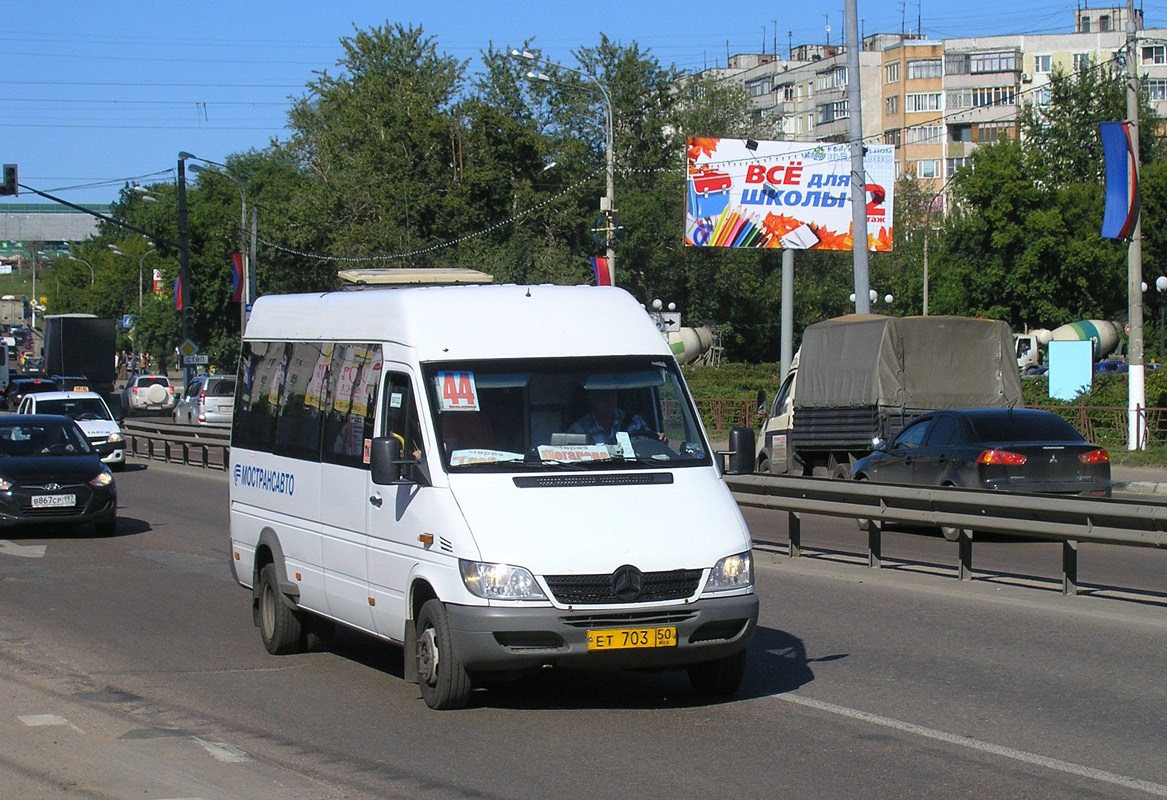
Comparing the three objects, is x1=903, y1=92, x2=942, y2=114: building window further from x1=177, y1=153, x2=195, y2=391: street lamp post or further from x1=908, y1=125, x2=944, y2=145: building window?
x1=177, y1=153, x2=195, y2=391: street lamp post

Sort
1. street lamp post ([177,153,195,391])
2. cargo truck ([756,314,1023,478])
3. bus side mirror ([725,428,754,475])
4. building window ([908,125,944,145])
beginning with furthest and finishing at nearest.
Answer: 1. building window ([908,125,944,145])
2. street lamp post ([177,153,195,391])
3. cargo truck ([756,314,1023,478])
4. bus side mirror ([725,428,754,475])

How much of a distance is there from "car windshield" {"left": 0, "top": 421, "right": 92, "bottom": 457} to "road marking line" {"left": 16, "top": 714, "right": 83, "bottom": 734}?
37.9 feet

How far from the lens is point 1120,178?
28703 millimetres

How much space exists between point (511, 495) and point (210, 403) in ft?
143

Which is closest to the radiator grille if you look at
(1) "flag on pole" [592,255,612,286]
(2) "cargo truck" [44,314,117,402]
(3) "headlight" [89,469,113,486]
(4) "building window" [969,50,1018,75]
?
(3) "headlight" [89,469,113,486]

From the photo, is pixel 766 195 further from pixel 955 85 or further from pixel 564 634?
pixel 955 85

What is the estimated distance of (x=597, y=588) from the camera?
24.7 ft

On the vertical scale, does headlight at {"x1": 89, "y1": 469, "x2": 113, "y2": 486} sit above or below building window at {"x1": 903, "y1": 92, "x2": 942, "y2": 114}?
below

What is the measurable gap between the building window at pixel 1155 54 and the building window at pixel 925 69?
1528cm

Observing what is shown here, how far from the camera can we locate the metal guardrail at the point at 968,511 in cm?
1173

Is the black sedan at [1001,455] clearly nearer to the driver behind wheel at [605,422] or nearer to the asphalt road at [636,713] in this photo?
the asphalt road at [636,713]

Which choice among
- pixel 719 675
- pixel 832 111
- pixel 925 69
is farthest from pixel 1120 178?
pixel 832 111

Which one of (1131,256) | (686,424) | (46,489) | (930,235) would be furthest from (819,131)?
(686,424)

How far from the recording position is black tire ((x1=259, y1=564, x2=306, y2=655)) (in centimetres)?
1002
